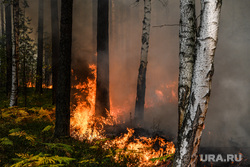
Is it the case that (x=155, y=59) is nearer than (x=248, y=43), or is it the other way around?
(x=248, y=43)

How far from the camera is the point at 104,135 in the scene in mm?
7188

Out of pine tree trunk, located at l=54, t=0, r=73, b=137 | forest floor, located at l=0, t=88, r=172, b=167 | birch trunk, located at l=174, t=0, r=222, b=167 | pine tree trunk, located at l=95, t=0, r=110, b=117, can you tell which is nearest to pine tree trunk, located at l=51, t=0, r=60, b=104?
pine tree trunk, located at l=95, t=0, r=110, b=117

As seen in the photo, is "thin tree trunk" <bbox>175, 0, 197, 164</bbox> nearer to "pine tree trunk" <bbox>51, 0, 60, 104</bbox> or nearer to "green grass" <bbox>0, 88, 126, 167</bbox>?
"green grass" <bbox>0, 88, 126, 167</bbox>

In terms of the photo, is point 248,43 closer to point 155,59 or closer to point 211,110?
point 211,110

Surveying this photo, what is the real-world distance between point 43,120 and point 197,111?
25.2 feet

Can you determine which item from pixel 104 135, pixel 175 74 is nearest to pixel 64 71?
pixel 104 135

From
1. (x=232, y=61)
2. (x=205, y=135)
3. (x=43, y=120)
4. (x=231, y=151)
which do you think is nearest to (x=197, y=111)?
(x=231, y=151)

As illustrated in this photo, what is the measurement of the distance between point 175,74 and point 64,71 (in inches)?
433

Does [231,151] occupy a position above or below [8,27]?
below

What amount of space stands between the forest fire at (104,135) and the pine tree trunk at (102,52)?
61cm

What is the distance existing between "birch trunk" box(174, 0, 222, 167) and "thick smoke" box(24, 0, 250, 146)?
A: 18.3ft

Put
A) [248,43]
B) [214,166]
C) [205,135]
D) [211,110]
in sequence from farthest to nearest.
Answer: [248,43], [211,110], [205,135], [214,166]

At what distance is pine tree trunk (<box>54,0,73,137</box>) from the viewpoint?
5641 millimetres

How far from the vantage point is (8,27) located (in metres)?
15.5
